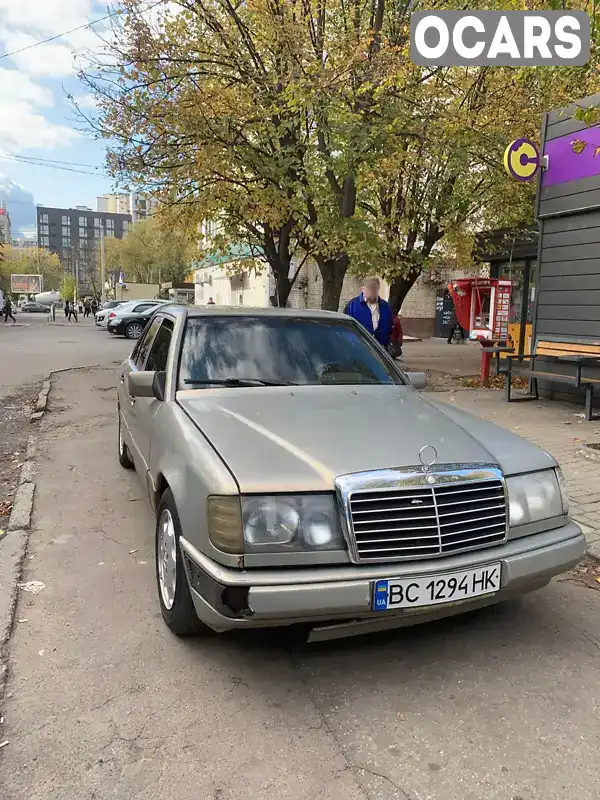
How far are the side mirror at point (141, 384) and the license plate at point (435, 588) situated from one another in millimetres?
1998

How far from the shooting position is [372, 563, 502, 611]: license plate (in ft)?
8.27

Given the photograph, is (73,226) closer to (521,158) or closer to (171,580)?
(521,158)

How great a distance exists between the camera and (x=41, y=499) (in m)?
5.38

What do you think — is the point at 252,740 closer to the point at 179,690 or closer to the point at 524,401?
the point at 179,690

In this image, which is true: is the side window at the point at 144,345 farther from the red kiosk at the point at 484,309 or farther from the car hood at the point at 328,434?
the red kiosk at the point at 484,309

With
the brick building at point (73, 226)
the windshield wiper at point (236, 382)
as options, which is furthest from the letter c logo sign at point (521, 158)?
the brick building at point (73, 226)

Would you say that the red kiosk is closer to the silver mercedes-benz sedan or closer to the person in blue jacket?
A: the person in blue jacket

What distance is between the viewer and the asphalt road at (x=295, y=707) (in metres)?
2.20

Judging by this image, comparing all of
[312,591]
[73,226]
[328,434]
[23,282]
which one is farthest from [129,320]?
[73,226]

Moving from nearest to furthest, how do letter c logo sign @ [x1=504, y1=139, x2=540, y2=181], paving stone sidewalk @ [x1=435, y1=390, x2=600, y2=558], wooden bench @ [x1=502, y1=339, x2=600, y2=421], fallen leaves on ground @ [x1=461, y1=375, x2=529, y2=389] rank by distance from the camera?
paving stone sidewalk @ [x1=435, y1=390, x2=600, y2=558]
wooden bench @ [x1=502, y1=339, x2=600, y2=421]
letter c logo sign @ [x1=504, y1=139, x2=540, y2=181]
fallen leaves on ground @ [x1=461, y1=375, x2=529, y2=389]

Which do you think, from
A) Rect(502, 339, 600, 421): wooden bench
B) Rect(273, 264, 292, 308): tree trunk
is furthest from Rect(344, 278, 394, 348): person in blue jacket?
Rect(273, 264, 292, 308): tree trunk

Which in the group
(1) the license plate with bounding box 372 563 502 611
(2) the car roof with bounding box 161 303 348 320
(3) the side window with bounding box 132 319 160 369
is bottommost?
(1) the license plate with bounding box 372 563 502 611

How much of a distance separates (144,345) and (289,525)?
324 centimetres

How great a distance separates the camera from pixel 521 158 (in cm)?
951
